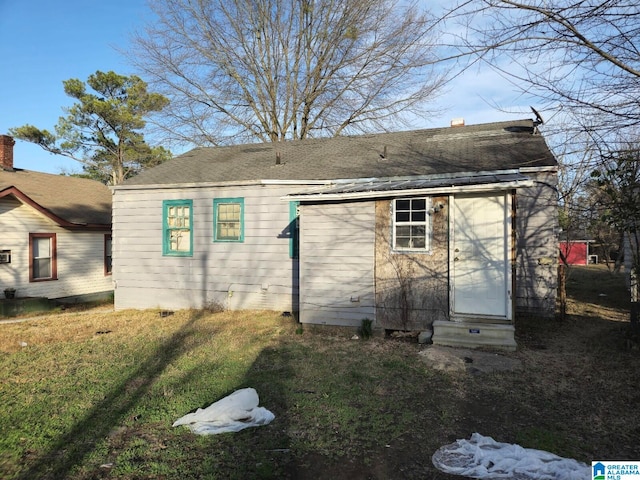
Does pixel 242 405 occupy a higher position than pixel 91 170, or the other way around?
pixel 91 170

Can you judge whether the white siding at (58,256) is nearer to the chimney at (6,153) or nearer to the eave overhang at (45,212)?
the eave overhang at (45,212)

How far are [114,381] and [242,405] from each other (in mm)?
2144

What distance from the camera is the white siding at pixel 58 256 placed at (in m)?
12.3

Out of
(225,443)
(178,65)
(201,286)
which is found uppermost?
(178,65)

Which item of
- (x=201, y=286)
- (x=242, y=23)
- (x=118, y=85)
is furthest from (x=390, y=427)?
(x=118, y=85)

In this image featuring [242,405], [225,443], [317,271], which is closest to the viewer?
[225,443]

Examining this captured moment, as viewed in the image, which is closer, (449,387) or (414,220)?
(449,387)

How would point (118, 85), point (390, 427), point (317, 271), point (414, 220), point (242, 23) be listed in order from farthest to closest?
point (118, 85)
point (242, 23)
point (317, 271)
point (414, 220)
point (390, 427)

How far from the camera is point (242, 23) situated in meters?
19.7

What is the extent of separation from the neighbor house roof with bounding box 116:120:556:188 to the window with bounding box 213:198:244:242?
1.89 ft

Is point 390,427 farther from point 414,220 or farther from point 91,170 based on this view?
point 91,170

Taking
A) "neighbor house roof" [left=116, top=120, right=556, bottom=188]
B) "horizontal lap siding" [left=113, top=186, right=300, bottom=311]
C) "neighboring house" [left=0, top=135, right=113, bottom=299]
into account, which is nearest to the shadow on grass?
"horizontal lap siding" [left=113, top=186, right=300, bottom=311]

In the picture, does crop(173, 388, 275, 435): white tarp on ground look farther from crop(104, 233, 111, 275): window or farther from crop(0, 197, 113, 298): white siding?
crop(104, 233, 111, 275): window

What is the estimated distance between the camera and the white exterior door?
706 cm
